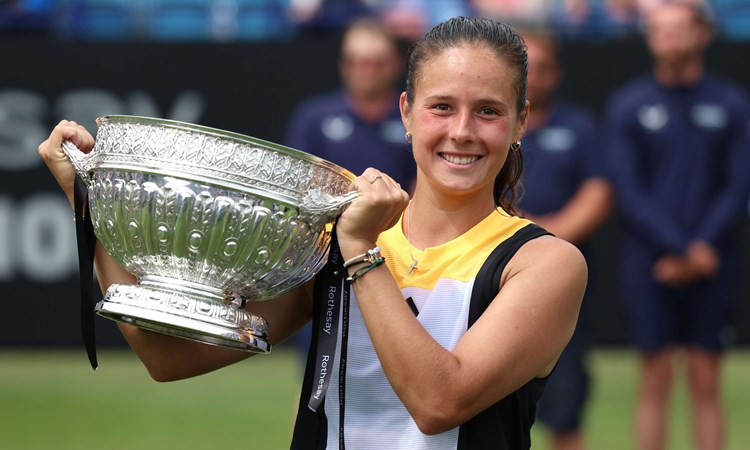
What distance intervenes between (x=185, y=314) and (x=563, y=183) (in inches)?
141

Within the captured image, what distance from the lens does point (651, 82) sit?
613 centimetres

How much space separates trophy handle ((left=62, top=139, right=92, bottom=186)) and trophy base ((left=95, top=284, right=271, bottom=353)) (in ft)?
0.68

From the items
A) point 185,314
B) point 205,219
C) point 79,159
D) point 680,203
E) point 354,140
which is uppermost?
point 354,140

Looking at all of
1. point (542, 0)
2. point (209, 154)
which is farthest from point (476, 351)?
point (542, 0)

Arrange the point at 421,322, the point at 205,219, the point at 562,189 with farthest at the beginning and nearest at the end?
1. the point at 562,189
2. the point at 421,322
3. the point at 205,219

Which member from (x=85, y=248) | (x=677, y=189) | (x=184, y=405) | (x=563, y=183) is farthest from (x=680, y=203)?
(x=85, y=248)

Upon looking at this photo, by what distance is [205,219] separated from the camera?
2.13 meters

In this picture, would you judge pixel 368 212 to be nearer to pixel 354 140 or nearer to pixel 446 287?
pixel 446 287

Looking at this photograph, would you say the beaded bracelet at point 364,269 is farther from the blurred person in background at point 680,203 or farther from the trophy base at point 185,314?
the blurred person in background at point 680,203

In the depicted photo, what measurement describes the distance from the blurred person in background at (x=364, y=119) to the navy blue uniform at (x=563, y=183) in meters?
0.52

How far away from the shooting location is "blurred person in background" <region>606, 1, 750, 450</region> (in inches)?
227

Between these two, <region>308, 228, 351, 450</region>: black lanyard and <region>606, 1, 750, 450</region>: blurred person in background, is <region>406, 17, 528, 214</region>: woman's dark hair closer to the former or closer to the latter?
<region>308, 228, 351, 450</region>: black lanyard

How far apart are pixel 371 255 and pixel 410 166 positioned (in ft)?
11.3

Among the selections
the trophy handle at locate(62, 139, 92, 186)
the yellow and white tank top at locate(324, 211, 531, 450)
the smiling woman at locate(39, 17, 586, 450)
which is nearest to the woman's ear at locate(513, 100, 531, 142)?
the smiling woman at locate(39, 17, 586, 450)
